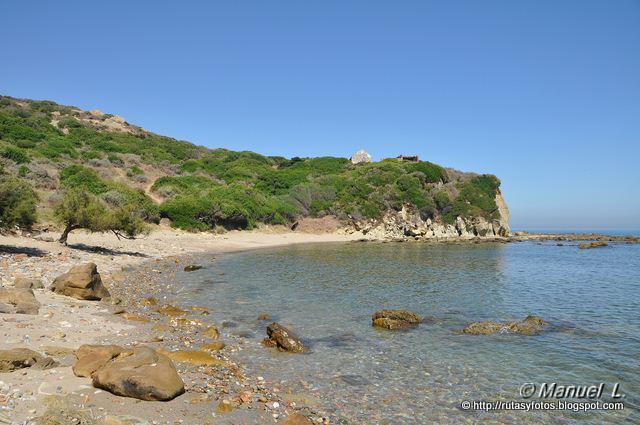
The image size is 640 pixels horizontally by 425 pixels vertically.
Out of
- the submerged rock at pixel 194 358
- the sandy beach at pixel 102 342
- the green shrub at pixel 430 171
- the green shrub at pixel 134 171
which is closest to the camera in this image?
the sandy beach at pixel 102 342

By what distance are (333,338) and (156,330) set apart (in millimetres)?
5066

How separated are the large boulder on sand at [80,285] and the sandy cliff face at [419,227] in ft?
148

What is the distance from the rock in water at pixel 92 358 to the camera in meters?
7.21

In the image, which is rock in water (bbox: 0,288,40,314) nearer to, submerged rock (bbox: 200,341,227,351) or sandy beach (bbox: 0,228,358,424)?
sandy beach (bbox: 0,228,358,424)

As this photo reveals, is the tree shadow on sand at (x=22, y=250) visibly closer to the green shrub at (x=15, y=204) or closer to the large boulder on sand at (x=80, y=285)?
the green shrub at (x=15, y=204)

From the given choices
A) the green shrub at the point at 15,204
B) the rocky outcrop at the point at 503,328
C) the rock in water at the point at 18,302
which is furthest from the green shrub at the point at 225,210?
the rocky outcrop at the point at 503,328

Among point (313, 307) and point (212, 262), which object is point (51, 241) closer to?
point (212, 262)

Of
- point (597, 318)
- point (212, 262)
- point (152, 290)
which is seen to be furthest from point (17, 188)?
point (597, 318)

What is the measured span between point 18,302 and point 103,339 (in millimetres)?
2972

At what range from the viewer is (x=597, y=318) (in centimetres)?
1483

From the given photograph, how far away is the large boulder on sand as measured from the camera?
13.6m

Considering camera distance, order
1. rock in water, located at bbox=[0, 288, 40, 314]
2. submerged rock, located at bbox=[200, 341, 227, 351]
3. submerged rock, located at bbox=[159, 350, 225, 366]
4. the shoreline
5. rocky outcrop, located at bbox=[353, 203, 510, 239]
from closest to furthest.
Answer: the shoreline
submerged rock, located at bbox=[159, 350, 225, 366]
submerged rock, located at bbox=[200, 341, 227, 351]
rock in water, located at bbox=[0, 288, 40, 314]
rocky outcrop, located at bbox=[353, 203, 510, 239]

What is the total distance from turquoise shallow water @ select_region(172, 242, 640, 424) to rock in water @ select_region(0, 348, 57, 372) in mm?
3989

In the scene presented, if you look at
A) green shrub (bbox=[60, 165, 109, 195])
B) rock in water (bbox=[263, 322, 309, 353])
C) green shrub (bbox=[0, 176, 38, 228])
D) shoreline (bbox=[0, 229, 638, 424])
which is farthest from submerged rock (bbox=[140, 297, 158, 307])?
green shrub (bbox=[60, 165, 109, 195])
